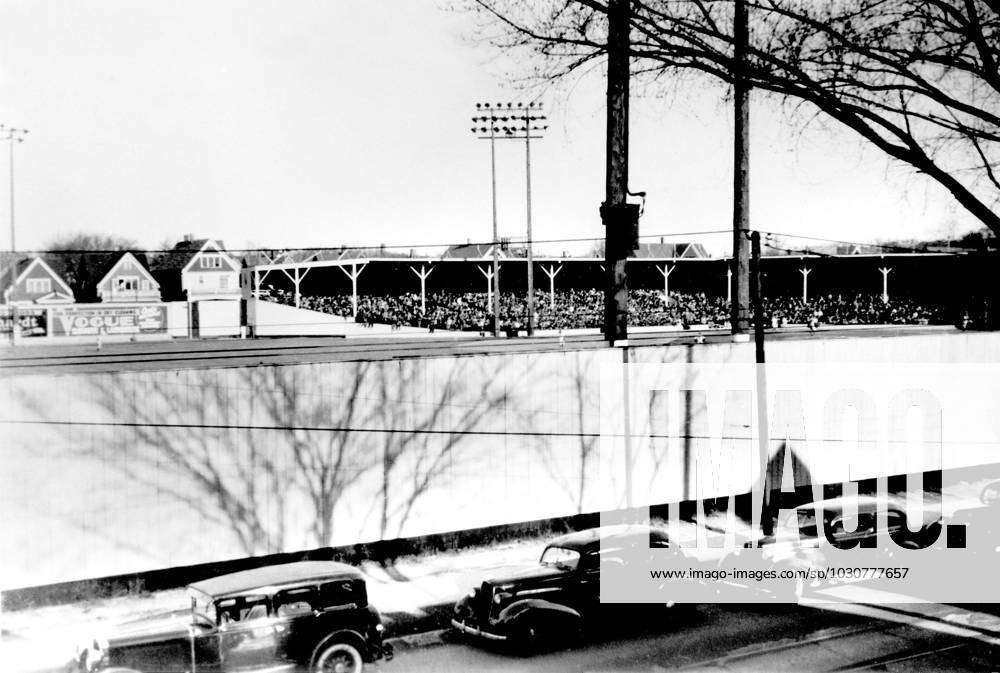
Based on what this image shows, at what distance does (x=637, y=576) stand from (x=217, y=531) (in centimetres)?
512

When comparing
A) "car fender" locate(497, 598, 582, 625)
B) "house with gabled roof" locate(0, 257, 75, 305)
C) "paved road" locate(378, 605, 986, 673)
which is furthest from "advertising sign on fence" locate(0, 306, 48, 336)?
"paved road" locate(378, 605, 986, 673)

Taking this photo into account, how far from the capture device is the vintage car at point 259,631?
657 centimetres

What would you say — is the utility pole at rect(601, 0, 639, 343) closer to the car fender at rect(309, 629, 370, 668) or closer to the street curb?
the street curb

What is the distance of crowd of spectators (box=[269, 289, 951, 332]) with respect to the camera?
40156 mm

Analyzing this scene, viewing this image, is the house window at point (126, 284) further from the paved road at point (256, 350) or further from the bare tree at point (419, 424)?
the bare tree at point (419, 424)

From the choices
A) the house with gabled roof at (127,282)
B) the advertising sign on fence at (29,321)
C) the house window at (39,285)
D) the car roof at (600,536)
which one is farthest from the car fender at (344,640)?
the house with gabled roof at (127,282)

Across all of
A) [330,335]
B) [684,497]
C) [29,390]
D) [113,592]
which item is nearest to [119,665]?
[113,592]

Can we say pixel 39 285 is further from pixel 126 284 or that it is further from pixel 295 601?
pixel 295 601

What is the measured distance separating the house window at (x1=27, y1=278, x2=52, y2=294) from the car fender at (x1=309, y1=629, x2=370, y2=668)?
46104mm

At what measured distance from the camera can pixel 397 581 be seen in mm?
10320

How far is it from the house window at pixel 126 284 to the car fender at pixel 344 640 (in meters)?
50.5

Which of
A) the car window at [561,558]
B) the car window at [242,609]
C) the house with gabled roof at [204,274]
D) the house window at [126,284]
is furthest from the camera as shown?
the house window at [126,284]

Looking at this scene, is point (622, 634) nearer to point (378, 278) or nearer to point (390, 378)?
point (390, 378)

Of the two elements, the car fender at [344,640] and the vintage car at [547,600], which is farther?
the vintage car at [547,600]
